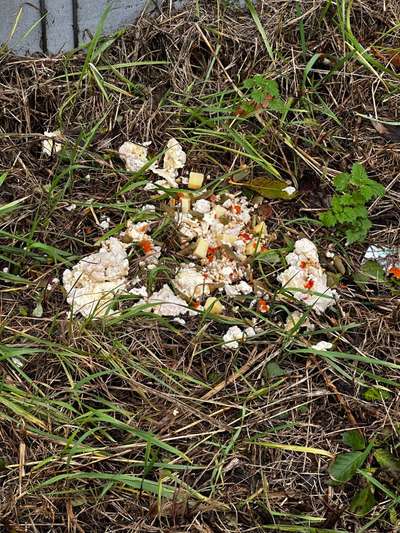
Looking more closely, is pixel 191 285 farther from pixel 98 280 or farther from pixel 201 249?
pixel 98 280

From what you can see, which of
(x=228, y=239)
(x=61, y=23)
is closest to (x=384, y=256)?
(x=228, y=239)

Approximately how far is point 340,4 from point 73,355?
1458 millimetres

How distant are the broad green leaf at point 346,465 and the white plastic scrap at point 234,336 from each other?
0.41m

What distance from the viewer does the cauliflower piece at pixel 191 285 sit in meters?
2.43

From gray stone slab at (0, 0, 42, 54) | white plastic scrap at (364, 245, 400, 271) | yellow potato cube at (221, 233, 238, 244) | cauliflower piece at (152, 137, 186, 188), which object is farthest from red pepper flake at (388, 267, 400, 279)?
gray stone slab at (0, 0, 42, 54)

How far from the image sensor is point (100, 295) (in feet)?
7.88

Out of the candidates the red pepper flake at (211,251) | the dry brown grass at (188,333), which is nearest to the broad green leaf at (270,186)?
the dry brown grass at (188,333)

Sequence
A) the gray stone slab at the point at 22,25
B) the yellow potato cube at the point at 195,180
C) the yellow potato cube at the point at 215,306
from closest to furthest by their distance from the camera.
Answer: the yellow potato cube at the point at 215,306
the yellow potato cube at the point at 195,180
the gray stone slab at the point at 22,25

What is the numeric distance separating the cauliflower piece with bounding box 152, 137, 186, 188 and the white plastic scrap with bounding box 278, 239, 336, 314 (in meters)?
0.45

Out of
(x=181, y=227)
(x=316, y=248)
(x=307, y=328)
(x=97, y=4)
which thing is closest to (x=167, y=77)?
(x=97, y=4)

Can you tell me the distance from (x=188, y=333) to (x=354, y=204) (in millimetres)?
637

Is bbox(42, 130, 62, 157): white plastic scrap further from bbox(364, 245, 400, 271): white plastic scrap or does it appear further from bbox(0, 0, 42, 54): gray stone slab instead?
bbox(364, 245, 400, 271): white plastic scrap

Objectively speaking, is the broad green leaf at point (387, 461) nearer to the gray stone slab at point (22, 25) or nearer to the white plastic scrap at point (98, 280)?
the white plastic scrap at point (98, 280)

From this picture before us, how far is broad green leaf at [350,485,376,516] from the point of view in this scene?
2145 millimetres
